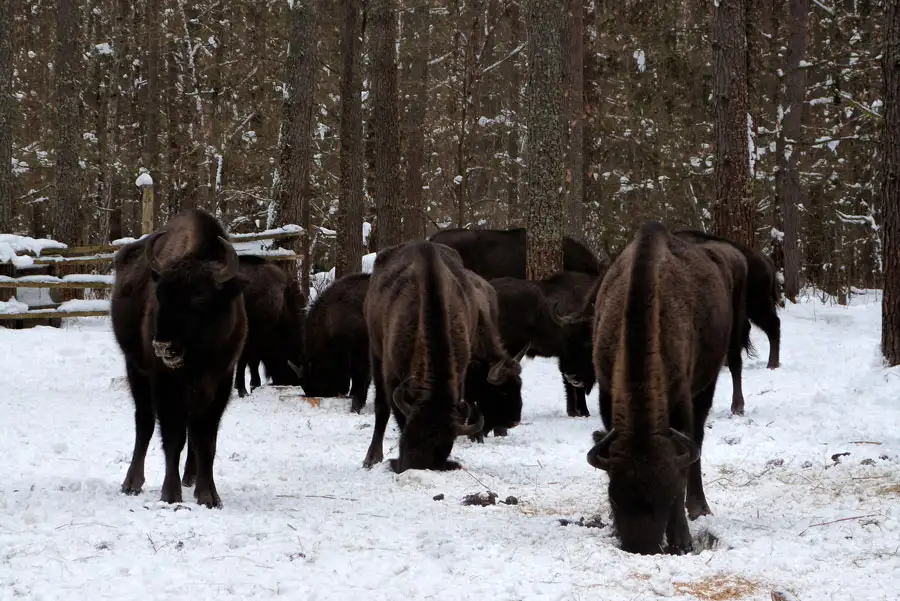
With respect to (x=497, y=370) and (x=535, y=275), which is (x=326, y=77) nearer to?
(x=535, y=275)

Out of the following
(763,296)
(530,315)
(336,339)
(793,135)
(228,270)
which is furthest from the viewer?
(793,135)

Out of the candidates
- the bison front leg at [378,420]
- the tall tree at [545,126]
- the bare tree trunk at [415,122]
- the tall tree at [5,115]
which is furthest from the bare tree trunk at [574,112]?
the bison front leg at [378,420]

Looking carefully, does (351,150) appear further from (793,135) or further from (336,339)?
(793,135)

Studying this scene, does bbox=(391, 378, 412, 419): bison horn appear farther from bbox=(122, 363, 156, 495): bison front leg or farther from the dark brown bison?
bbox=(122, 363, 156, 495): bison front leg

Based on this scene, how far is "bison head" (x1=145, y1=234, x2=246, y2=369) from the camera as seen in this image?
585 centimetres

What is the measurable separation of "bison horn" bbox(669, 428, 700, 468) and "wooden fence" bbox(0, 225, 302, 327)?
40.6ft

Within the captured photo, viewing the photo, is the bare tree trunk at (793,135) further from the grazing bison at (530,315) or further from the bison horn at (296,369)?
the bison horn at (296,369)

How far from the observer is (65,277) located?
60.2ft

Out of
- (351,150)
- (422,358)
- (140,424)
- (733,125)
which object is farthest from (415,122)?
(140,424)

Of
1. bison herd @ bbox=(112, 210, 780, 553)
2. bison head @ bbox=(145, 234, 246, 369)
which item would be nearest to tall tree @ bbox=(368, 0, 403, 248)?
bison herd @ bbox=(112, 210, 780, 553)

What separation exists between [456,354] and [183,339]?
2.37m

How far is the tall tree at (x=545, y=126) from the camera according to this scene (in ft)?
43.7

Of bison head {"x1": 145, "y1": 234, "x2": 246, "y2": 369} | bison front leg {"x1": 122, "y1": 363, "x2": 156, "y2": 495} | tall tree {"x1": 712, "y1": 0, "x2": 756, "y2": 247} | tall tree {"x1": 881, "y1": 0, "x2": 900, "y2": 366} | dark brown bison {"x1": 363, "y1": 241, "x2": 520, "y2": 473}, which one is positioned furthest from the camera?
tall tree {"x1": 712, "y1": 0, "x2": 756, "y2": 247}

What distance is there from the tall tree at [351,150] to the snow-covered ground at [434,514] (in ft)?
24.1
